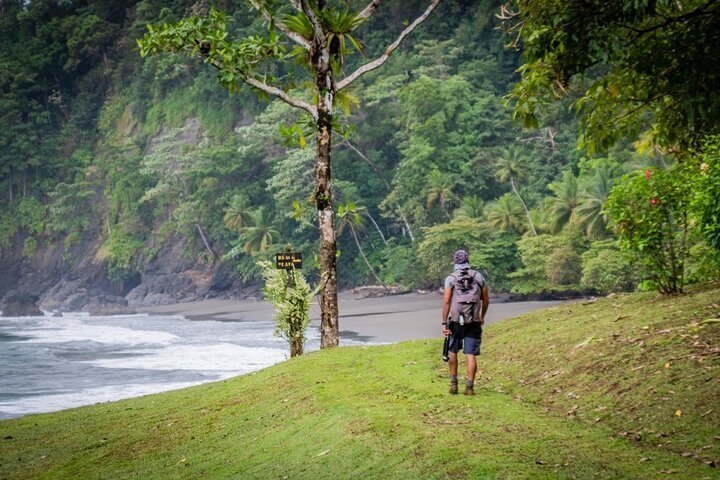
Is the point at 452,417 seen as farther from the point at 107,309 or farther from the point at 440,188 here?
the point at 107,309

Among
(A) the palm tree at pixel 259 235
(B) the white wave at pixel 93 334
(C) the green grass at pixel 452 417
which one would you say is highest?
Result: (A) the palm tree at pixel 259 235

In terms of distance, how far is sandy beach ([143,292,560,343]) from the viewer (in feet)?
116

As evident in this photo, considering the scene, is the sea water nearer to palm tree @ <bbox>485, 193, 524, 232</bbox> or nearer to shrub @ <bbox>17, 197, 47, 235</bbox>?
palm tree @ <bbox>485, 193, 524, 232</bbox>

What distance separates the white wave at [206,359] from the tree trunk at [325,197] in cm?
1115

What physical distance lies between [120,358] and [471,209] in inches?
950

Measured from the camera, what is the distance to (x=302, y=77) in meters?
64.2

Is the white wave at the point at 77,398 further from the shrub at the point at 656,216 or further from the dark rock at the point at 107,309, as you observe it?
the dark rock at the point at 107,309

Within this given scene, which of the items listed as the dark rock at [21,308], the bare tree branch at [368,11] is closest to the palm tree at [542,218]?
the bare tree branch at [368,11]

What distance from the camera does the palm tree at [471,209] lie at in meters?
50.1

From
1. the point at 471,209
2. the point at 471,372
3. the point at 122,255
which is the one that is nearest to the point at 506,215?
the point at 471,209

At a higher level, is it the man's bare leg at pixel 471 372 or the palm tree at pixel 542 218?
the palm tree at pixel 542 218

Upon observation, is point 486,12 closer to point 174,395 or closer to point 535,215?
point 535,215

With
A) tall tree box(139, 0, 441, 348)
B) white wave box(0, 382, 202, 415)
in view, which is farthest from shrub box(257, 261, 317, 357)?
white wave box(0, 382, 202, 415)

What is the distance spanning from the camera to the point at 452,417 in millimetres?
8750
